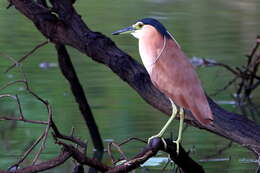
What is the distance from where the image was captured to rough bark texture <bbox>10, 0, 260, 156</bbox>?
11.7 ft

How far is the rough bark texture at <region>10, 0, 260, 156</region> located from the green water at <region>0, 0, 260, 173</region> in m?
0.87

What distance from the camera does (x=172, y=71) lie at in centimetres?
311

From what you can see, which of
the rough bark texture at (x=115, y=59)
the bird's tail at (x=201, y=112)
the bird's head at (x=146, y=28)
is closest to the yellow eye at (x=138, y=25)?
the bird's head at (x=146, y=28)

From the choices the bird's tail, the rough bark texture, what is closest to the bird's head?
the bird's tail

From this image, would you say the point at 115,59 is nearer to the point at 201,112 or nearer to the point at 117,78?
the point at 201,112

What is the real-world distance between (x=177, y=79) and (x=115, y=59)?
26.7 inches

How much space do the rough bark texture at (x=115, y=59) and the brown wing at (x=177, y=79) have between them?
0.37 metres

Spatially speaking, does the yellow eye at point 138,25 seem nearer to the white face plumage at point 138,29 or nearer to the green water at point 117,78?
the white face plumage at point 138,29

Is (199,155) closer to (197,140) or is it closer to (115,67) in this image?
(197,140)

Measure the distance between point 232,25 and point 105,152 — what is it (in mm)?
4479

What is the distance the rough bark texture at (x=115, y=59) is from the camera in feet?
11.7

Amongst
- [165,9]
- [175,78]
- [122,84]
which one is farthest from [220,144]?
[165,9]

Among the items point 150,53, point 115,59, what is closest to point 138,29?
point 150,53

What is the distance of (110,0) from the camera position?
408 inches
